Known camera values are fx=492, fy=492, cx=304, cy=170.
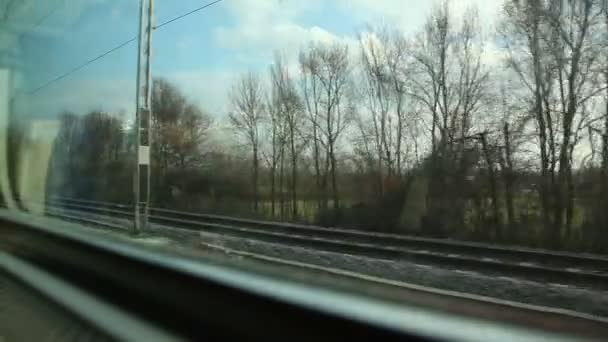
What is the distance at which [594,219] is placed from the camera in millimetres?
10273

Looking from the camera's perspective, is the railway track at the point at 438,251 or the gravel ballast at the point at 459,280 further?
the railway track at the point at 438,251

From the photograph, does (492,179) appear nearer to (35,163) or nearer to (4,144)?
(35,163)

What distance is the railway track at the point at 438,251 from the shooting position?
7301 mm

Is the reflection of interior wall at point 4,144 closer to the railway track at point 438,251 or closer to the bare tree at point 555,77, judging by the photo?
the railway track at point 438,251

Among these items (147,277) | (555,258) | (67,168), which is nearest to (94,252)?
(147,277)

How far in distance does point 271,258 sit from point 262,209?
36.0ft

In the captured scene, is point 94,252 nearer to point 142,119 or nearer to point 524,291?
point 524,291

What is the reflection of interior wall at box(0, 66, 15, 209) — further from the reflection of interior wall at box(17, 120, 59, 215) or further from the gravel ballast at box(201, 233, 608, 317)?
the gravel ballast at box(201, 233, 608, 317)

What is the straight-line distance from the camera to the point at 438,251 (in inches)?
380

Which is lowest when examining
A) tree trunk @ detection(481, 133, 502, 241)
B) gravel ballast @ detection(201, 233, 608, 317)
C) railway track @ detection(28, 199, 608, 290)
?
gravel ballast @ detection(201, 233, 608, 317)

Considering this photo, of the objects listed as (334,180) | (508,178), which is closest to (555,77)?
(508,178)

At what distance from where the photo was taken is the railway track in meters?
7.30

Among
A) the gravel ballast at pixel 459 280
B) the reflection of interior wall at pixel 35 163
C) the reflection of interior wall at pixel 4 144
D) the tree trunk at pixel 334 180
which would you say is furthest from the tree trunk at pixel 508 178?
the reflection of interior wall at pixel 4 144

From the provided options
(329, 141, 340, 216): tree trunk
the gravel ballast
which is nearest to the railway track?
the gravel ballast
